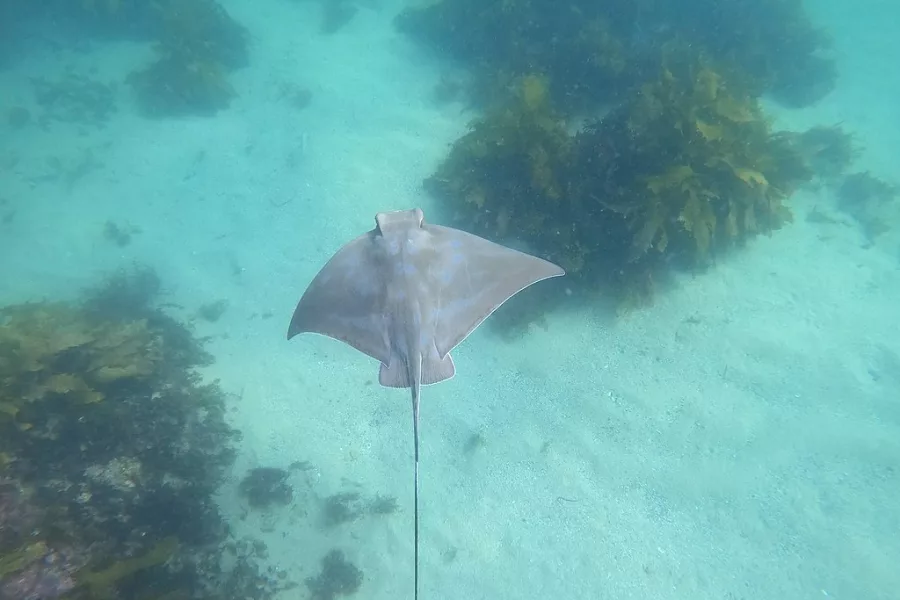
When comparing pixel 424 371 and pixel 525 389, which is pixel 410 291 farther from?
pixel 525 389

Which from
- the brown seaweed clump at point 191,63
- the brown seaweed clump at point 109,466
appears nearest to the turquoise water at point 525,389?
the brown seaweed clump at point 109,466

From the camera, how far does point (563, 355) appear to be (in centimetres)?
770

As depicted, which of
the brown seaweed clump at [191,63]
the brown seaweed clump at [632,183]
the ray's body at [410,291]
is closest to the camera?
the ray's body at [410,291]

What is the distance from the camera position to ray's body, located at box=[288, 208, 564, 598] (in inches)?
197

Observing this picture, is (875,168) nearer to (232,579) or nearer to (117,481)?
(232,579)

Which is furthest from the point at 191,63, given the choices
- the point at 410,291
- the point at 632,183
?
the point at 410,291

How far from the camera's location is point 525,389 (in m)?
7.48

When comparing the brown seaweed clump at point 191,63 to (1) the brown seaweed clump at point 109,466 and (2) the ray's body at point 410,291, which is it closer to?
(1) the brown seaweed clump at point 109,466

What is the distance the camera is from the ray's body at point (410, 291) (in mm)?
5012

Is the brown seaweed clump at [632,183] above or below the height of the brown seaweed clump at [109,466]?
above

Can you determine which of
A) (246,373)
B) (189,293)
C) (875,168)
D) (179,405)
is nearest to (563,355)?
(246,373)

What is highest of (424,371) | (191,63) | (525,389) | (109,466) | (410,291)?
(191,63)

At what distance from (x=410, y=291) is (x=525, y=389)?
313 centimetres

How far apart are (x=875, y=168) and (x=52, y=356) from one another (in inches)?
647
